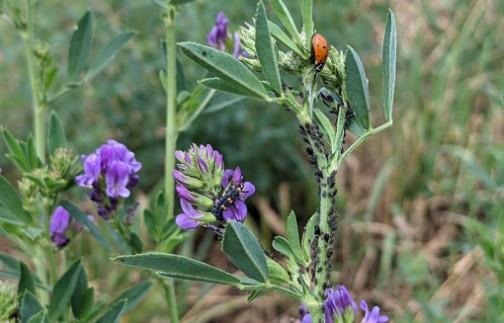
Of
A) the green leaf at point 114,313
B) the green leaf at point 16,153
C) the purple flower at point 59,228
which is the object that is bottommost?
the green leaf at point 114,313

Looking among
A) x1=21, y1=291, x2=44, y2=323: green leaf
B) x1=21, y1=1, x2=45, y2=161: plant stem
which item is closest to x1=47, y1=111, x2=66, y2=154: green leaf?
x1=21, y1=1, x2=45, y2=161: plant stem

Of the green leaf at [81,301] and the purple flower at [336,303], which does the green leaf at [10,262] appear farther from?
the purple flower at [336,303]

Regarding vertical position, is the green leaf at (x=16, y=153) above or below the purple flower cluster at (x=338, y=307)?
above

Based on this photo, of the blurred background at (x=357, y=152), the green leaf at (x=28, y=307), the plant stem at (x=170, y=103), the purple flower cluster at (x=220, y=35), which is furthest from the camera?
the blurred background at (x=357, y=152)

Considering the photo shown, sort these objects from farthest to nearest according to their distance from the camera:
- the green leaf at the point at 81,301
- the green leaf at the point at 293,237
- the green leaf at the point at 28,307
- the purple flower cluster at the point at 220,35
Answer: the purple flower cluster at the point at 220,35 → the green leaf at the point at 81,301 → the green leaf at the point at 28,307 → the green leaf at the point at 293,237

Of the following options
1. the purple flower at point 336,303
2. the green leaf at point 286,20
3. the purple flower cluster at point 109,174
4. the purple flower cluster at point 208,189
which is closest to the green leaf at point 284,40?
the green leaf at point 286,20

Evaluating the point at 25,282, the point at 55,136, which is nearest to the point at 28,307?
the point at 25,282

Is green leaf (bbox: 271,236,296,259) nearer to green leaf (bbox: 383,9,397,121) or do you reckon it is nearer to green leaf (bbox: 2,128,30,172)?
green leaf (bbox: 383,9,397,121)
